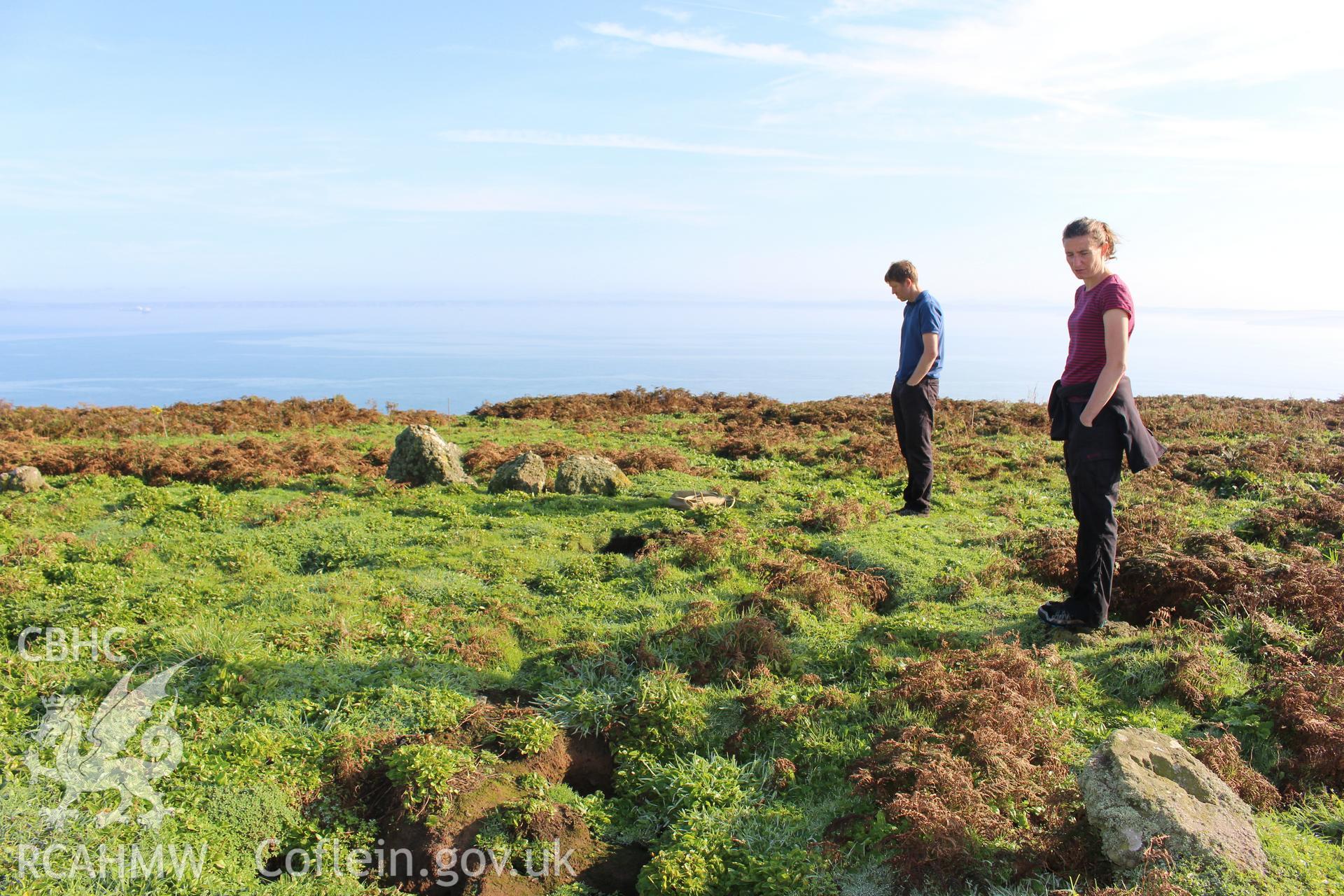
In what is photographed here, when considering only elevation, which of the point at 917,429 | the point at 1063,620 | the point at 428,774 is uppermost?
the point at 917,429

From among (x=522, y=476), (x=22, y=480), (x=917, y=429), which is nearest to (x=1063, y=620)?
(x=917, y=429)

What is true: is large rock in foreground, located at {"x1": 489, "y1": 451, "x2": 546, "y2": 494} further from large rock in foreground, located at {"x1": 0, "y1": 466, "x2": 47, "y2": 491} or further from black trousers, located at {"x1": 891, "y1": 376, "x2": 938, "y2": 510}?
large rock in foreground, located at {"x1": 0, "y1": 466, "x2": 47, "y2": 491}

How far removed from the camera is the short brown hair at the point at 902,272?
9.41 metres

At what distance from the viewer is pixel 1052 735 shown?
5.03 metres

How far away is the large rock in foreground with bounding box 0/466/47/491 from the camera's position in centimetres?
1149

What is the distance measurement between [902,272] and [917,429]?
1953 mm

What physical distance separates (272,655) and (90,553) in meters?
3.85

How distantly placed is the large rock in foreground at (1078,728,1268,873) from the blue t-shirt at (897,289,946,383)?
228 inches

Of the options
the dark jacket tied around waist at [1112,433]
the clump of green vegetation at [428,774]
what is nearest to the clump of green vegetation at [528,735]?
the clump of green vegetation at [428,774]

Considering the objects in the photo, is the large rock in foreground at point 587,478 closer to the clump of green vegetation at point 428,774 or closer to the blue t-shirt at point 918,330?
the blue t-shirt at point 918,330

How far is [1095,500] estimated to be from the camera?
6004 millimetres

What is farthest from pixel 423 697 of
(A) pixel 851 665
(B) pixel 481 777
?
(A) pixel 851 665

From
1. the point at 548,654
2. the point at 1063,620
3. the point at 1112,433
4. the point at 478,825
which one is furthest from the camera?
the point at 548,654

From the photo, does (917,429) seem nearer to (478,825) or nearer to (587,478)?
(587,478)
